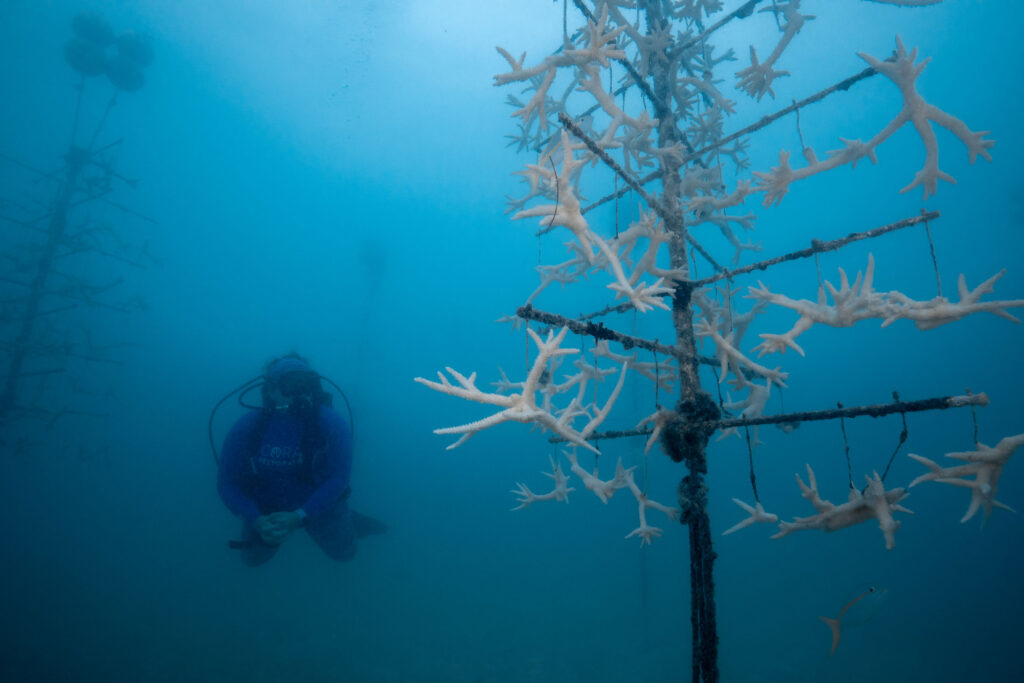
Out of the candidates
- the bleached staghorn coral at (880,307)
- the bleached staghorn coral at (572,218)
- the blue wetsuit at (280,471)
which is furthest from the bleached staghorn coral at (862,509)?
the blue wetsuit at (280,471)

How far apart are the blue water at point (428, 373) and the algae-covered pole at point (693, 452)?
418 inches

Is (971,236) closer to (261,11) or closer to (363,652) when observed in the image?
(363,652)

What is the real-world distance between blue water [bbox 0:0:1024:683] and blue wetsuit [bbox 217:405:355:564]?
9.99 meters

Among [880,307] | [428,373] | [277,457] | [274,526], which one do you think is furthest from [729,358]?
[428,373]

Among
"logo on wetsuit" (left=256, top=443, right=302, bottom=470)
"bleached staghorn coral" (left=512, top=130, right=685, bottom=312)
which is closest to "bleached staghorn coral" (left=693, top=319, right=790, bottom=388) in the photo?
"bleached staghorn coral" (left=512, top=130, right=685, bottom=312)

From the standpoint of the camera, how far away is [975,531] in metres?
30.3

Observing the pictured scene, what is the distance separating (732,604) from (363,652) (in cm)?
2004

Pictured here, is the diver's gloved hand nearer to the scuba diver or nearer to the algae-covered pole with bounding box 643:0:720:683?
the scuba diver

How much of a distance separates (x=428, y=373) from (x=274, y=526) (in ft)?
174

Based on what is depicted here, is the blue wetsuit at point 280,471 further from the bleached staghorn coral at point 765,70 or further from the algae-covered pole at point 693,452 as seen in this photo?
the bleached staghorn coral at point 765,70

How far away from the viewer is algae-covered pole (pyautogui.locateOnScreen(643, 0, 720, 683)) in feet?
11.4

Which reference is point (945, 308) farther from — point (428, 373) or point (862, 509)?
point (428, 373)

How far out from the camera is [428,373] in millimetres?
59000

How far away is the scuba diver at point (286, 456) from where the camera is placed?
7.13 m
